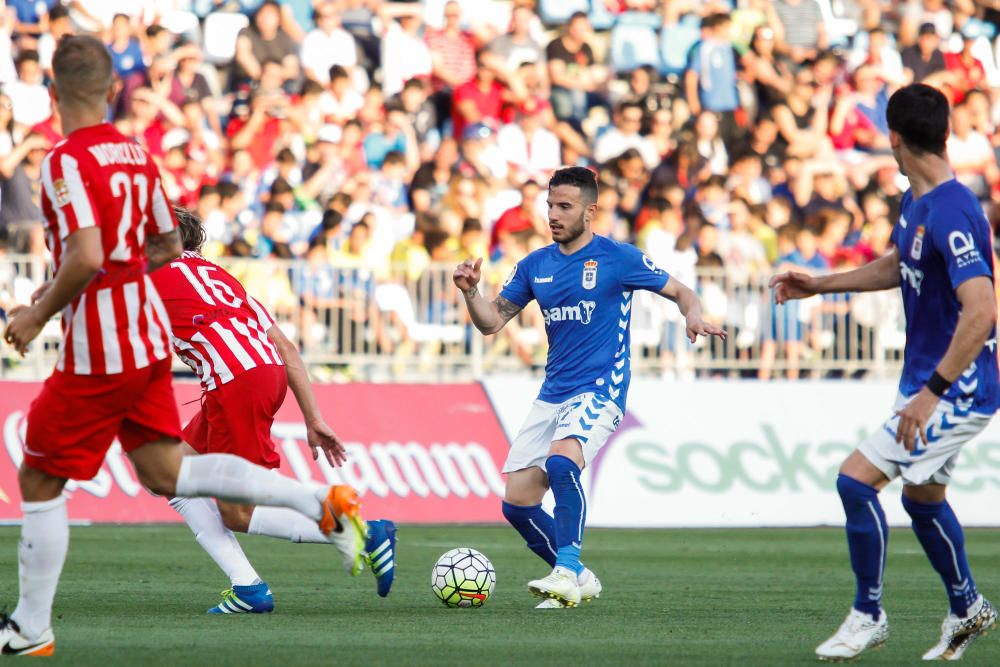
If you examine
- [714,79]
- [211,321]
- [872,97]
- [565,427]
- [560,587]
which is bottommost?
[560,587]

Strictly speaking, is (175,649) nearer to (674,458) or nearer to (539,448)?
(539,448)

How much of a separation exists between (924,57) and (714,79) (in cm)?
339

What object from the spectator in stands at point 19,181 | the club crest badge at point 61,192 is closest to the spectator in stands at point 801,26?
the spectator in stands at point 19,181

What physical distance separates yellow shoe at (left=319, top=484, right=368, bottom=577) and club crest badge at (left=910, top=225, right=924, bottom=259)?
2.54 metres

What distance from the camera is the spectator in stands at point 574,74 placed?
21094mm

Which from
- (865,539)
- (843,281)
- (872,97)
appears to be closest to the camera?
(865,539)

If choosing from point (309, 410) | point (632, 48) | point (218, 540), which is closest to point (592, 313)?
point (309, 410)

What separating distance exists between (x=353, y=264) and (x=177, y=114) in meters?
3.88

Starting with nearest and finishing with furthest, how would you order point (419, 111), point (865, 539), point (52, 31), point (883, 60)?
point (865, 539), point (52, 31), point (419, 111), point (883, 60)

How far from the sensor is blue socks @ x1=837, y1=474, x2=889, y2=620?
263 inches

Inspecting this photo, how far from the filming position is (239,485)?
674cm

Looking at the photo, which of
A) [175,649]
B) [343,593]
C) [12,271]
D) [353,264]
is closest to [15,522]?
[12,271]

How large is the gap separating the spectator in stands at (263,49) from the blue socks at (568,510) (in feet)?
39.2

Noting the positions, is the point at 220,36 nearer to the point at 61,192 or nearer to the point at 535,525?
the point at 535,525
